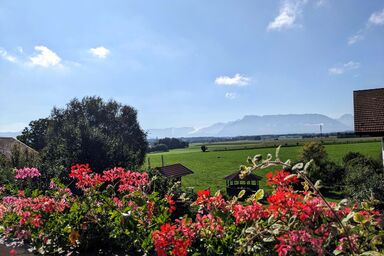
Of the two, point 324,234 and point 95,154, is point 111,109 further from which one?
point 324,234

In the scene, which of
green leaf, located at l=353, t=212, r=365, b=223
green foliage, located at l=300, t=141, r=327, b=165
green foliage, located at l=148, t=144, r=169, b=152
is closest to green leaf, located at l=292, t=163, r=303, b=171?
green leaf, located at l=353, t=212, r=365, b=223

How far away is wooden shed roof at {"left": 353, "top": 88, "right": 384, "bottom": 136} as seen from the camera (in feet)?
36.8

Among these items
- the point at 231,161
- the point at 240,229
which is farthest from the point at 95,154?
the point at 231,161

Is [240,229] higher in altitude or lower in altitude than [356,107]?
lower

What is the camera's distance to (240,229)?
67.4 inches

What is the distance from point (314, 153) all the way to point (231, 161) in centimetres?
2586

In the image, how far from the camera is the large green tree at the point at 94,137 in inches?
688

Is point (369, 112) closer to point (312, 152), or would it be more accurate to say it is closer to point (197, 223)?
point (197, 223)

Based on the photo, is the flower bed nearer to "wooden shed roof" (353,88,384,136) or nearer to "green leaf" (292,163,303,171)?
"green leaf" (292,163,303,171)

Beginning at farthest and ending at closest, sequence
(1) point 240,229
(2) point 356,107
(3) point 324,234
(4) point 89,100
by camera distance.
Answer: (4) point 89,100, (2) point 356,107, (1) point 240,229, (3) point 324,234

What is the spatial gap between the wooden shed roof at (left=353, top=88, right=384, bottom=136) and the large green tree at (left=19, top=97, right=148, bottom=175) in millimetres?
12472

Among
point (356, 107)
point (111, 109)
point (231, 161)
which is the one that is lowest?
point (231, 161)

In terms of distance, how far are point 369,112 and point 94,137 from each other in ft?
49.1

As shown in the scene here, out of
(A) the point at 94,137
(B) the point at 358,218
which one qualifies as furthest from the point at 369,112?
(A) the point at 94,137
